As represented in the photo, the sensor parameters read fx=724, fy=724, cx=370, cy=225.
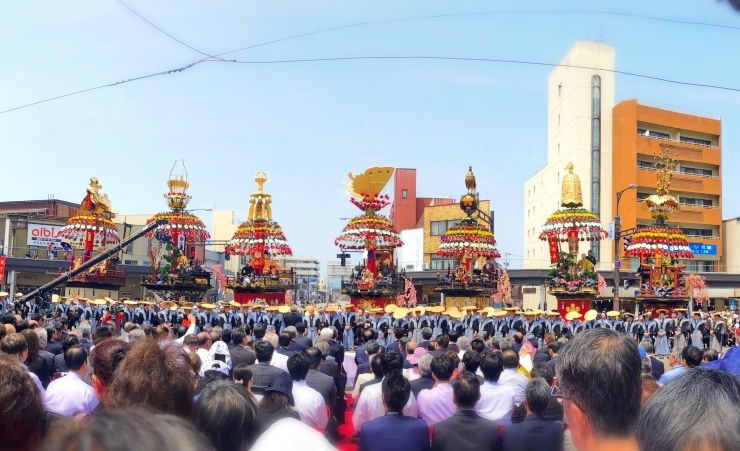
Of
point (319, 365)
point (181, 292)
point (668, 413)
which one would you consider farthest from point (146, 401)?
point (181, 292)

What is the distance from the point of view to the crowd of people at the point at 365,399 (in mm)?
2152

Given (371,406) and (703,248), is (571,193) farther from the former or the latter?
(371,406)

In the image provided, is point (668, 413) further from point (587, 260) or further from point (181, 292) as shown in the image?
point (181, 292)

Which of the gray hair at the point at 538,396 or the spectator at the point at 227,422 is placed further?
the gray hair at the point at 538,396

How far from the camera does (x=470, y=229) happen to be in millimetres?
35688

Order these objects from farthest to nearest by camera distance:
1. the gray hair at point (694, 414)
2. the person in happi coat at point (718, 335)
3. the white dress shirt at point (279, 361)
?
the person in happi coat at point (718, 335) → the white dress shirt at point (279, 361) → the gray hair at point (694, 414)

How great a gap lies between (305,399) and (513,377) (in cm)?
282

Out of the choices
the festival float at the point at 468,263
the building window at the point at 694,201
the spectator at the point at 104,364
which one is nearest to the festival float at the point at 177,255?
the festival float at the point at 468,263

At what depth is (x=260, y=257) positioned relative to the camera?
3778cm

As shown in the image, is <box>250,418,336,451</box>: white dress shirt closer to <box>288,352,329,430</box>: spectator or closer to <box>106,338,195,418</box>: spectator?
<box>106,338,195,418</box>: spectator

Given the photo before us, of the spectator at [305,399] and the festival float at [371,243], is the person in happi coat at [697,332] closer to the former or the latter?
the festival float at [371,243]

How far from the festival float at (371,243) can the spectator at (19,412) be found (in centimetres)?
3137

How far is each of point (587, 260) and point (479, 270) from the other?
210 inches

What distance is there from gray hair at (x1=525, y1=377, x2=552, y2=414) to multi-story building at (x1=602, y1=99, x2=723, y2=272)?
52095 mm
